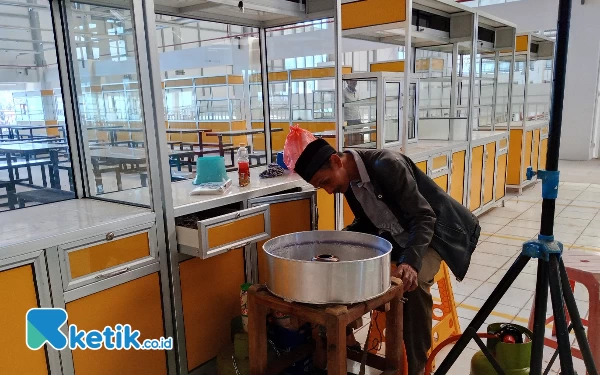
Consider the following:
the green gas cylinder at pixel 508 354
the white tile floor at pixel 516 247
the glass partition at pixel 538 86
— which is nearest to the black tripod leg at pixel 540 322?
the green gas cylinder at pixel 508 354

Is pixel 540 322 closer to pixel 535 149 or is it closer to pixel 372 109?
pixel 372 109

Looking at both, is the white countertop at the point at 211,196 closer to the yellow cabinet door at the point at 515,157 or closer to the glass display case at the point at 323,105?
the yellow cabinet door at the point at 515,157

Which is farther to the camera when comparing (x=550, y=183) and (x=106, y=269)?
(x=106, y=269)

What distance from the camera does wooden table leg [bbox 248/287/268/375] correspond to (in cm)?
170

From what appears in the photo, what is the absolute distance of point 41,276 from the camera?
182cm

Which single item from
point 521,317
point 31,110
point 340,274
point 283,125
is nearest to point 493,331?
point 340,274

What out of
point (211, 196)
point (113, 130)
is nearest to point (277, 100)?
point (113, 130)

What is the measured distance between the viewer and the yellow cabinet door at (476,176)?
5.58 m

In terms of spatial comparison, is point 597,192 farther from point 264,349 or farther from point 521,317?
point 264,349

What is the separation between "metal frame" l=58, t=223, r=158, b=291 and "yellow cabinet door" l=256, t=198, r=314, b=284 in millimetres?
716

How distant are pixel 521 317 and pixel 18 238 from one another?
3221mm

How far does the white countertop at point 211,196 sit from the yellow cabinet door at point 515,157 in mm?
5408

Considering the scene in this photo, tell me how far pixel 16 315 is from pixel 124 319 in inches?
19.0

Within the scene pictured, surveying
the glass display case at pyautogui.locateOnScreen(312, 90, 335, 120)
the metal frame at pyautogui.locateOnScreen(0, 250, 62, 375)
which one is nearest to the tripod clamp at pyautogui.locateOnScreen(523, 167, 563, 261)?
the metal frame at pyautogui.locateOnScreen(0, 250, 62, 375)
